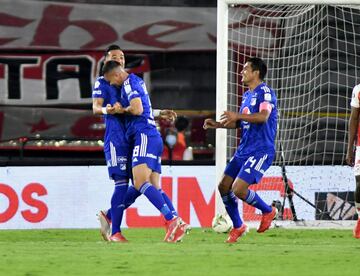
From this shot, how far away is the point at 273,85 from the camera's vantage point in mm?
17375

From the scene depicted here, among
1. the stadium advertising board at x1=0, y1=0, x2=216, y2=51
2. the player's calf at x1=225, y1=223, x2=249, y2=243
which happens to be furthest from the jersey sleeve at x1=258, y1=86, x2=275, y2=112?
the stadium advertising board at x1=0, y1=0, x2=216, y2=51

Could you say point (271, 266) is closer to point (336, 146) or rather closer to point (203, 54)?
point (336, 146)

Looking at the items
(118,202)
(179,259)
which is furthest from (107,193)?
(179,259)

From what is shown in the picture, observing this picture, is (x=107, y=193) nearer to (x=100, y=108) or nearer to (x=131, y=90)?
(x=100, y=108)

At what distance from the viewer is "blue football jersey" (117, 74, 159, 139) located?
39.8ft

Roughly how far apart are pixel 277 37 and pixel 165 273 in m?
9.62

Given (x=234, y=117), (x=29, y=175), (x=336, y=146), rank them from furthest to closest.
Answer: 1. (x=336, y=146)
2. (x=29, y=175)
3. (x=234, y=117)

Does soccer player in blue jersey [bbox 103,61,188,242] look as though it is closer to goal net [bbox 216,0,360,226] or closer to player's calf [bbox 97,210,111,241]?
player's calf [bbox 97,210,111,241]

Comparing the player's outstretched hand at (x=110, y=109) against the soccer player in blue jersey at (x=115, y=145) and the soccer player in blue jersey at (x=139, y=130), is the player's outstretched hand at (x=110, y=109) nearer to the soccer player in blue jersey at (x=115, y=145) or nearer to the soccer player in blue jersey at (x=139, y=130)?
the soccer player in blue jersey at (x=139, y=130)

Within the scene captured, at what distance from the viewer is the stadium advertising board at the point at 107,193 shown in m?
16.4

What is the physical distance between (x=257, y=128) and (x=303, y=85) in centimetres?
513

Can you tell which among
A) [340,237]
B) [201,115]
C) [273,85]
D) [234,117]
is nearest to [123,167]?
[234,117]

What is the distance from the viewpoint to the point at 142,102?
12.2m

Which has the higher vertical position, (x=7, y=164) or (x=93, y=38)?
(x=93, y=38)
